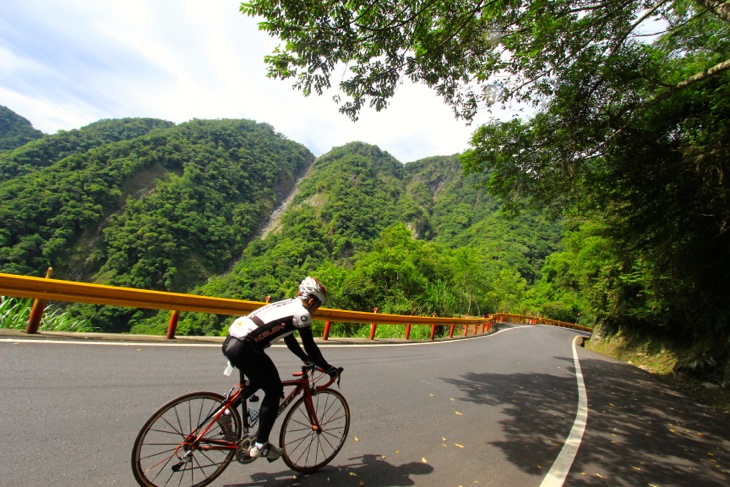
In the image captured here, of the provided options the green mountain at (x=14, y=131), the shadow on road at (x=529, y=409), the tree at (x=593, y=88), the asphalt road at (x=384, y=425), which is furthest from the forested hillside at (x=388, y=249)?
the green mountain at (x=14, y=131)

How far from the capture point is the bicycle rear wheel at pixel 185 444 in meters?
2.40

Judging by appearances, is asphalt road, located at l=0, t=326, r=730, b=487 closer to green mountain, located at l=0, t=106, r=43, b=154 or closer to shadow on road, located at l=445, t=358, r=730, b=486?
shadow on road, located at l=445, t=358, r=730, b=486

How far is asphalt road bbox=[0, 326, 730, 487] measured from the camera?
2.77 metres

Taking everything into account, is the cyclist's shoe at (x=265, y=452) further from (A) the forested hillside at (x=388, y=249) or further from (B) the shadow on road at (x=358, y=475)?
(A) the forested hillside at (x=388, y=249)

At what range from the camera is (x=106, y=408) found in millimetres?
3416

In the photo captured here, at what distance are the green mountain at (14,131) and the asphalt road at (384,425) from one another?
139 metres

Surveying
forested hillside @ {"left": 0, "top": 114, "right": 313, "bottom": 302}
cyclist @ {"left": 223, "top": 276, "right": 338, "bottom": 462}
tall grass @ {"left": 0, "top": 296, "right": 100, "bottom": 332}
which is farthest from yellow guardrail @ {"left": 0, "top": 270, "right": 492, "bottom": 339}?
forested hillside @ {"left": 0, "top": 114, "right": 313, "bottom": 302}

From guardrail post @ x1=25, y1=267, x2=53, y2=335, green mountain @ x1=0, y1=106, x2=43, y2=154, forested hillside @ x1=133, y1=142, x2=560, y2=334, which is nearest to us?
guardrail post @ x1=25, y1=267, x2=53, y2=335

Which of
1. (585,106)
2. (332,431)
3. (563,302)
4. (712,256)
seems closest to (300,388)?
(332,431)

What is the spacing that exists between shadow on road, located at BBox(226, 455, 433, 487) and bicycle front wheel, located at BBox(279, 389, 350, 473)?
0.10 meters

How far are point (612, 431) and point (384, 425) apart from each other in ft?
12.1

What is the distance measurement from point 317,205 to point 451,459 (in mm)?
115084

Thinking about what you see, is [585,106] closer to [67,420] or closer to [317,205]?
[67,420]

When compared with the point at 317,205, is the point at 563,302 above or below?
below
